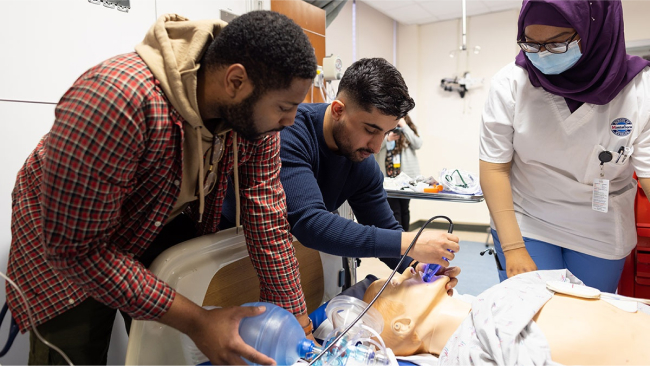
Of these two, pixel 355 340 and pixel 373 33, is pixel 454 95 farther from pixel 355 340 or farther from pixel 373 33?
pixel 355 340

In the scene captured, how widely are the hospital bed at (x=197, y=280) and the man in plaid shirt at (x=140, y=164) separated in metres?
0.13

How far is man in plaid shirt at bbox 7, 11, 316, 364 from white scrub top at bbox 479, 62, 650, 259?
2.94 ft

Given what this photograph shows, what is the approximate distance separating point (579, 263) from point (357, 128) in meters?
0.95

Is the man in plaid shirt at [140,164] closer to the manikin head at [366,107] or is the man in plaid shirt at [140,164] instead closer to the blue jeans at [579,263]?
the manikin head at [366,107]

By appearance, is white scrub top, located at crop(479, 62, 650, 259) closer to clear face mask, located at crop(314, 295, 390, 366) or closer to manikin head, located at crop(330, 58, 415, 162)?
manikin head, located at crop(330, 58, 415, 162)

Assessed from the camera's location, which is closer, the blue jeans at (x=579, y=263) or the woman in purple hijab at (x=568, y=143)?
the woman in purple hijab at (x=568, y=143)

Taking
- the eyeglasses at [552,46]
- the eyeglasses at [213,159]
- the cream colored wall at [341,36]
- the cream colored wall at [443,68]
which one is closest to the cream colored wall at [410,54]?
the cream colored wall at [443,68]

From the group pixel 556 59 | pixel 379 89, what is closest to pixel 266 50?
pixel 379 89

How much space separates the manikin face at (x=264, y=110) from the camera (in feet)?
2.75

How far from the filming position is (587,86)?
4.30 ft

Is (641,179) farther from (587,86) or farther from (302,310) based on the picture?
(302,310)

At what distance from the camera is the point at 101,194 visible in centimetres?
74

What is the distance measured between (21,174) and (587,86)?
1667mm

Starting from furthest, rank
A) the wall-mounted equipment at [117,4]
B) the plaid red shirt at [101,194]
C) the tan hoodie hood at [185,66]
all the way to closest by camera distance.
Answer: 1. the wall-mounted equipment at [117,4]
2. the tan hoodie hood at [185,66]
3. the plaid red shirt at [101,194]
